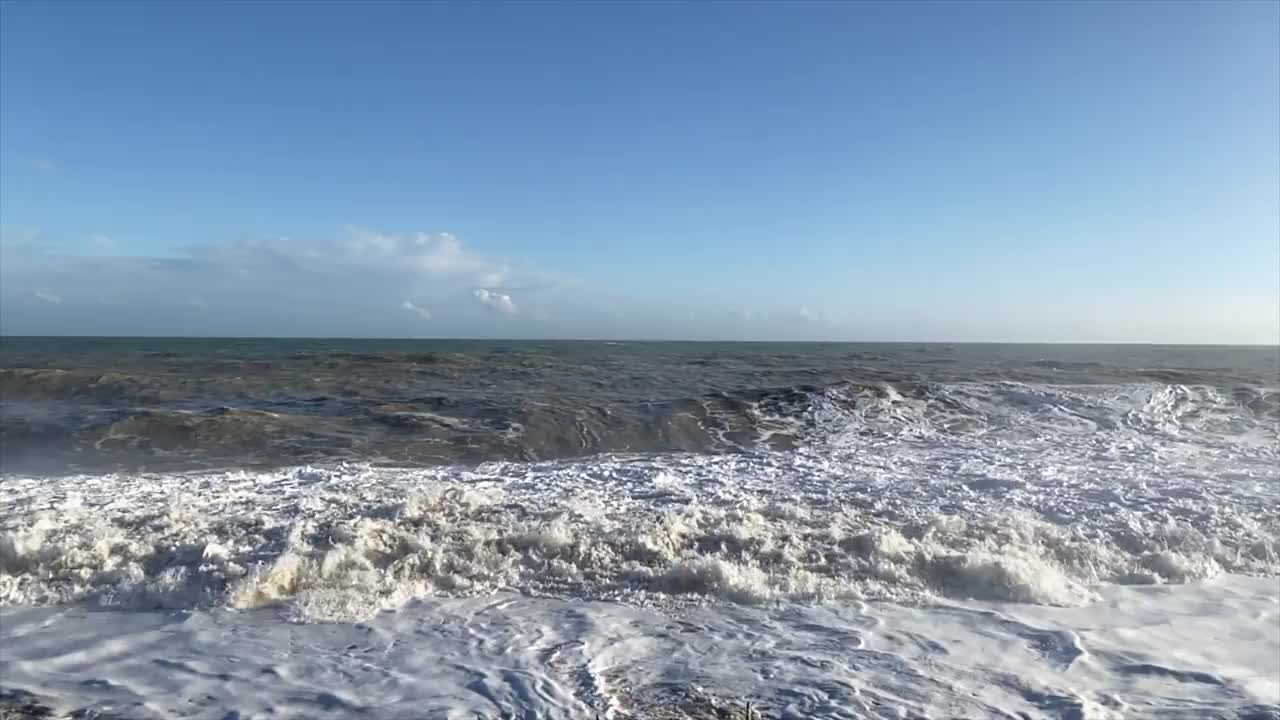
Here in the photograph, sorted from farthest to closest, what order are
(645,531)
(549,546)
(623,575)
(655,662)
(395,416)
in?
(395,416), (645,531), (549,546), (623,575), (655,662)

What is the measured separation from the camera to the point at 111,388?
56.9ft

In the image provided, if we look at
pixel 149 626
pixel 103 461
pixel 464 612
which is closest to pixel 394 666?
pixel 464 612

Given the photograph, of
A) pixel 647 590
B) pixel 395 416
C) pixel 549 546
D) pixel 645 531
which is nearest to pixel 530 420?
pixel 395 416

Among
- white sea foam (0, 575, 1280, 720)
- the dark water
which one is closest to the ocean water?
white sea foam (0, 575, 1280, 720)

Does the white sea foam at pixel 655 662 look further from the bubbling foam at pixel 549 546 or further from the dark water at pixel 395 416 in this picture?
the dark water at pixel 395 416

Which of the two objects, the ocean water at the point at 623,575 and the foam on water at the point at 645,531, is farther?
the foam on water at the point at 645,531

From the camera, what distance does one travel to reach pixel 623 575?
586cm

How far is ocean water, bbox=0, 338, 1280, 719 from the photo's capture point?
413 centimetres

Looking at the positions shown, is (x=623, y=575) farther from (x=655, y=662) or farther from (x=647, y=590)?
(x=655, y=662)

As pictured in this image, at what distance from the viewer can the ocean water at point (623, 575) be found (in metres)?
4.13

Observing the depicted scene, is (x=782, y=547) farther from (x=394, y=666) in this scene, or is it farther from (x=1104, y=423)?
(x=1104, y=423)

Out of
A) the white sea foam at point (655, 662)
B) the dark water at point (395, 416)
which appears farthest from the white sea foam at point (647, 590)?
the dark water at point (395, 416)

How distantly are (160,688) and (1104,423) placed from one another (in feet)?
53.3

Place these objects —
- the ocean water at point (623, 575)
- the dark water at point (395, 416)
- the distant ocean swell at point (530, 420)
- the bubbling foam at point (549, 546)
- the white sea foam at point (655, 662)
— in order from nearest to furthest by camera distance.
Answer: the white sea foam at point (655, 662), the ocean water at point (623, 575), the bubbling foam at point (549, 546), the dark water at point (395, 416), the distant ocean swell at point (530, 420)
